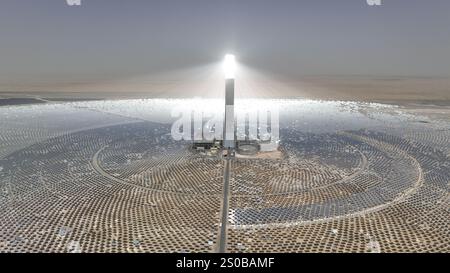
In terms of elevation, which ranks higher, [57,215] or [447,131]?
[447,131]

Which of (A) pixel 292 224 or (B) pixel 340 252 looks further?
(A) pixel 292 224

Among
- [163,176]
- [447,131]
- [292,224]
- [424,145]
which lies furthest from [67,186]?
[447,131]

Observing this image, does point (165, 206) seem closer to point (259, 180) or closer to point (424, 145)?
point (259, 180)

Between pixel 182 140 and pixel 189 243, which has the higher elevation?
→ pixel 182 140

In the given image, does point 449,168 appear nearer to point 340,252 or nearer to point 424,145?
→ point 424,145
